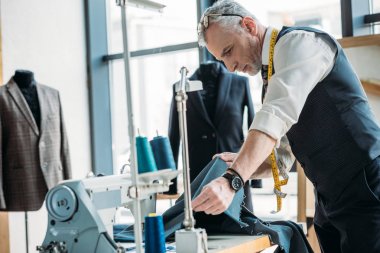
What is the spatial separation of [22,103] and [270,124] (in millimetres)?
2687

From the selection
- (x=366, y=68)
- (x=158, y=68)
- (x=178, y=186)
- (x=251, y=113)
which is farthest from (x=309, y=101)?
(x=158, y=68)

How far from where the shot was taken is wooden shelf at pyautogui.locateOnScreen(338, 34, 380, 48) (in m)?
3.28

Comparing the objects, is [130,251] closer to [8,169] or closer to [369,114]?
[369,114]

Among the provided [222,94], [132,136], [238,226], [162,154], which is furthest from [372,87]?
[132,136]

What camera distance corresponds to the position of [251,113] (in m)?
3.82

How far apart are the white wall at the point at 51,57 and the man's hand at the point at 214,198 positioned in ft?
11.0

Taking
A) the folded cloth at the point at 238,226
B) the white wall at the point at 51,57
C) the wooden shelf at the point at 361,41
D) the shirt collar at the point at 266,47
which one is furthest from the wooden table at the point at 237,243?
the white wall at the point at 51,57

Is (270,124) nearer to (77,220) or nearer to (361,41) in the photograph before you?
(77,220)

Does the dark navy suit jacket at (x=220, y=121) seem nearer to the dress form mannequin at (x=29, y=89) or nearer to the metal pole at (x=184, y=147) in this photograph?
the dress form mannequin at (x=29, y=89)

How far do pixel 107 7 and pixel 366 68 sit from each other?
2.93 meters

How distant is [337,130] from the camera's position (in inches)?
76.2

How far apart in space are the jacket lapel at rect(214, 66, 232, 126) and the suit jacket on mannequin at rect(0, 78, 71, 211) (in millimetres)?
1256

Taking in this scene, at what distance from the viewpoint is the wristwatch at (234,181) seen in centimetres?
169

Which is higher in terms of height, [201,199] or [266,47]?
[266,47]
